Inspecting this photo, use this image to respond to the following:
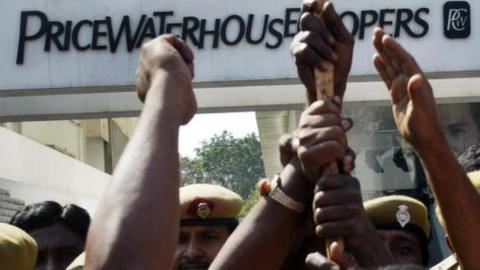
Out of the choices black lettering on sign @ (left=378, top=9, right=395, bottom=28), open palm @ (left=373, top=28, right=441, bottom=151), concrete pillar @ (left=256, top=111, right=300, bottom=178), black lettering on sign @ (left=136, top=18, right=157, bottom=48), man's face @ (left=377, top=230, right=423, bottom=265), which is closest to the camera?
open palm @ (left=373, top=28, right=441, bottom=151)

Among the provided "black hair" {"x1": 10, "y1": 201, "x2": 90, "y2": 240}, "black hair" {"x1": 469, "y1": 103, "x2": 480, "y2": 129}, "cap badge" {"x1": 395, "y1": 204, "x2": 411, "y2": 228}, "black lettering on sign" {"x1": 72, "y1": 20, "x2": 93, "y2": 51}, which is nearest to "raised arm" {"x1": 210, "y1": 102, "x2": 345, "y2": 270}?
"cap badge" {"x1": 395, "y1": 204, "x2": 411, "y2": 228}

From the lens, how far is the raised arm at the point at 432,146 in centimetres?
233

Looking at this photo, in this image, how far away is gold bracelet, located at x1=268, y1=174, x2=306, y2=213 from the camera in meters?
2.54

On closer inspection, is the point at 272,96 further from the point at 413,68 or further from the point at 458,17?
the point at 413,68

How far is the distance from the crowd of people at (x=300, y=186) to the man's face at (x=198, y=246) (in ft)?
3.82

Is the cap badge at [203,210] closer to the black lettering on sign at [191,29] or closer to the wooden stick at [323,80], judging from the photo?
the wooden stick at [323,80]

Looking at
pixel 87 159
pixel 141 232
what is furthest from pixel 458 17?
pixel 87 159

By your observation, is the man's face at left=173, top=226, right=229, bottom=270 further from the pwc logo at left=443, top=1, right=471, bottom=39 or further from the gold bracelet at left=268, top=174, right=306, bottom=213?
the pwc logo at left=443, top=1, right=471, bottom=39

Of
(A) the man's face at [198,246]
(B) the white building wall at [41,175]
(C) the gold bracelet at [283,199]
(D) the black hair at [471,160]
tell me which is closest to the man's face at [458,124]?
(B) the white building wall at [41,175]

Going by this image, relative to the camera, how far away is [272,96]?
7723 mm

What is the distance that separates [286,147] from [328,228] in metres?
0.40

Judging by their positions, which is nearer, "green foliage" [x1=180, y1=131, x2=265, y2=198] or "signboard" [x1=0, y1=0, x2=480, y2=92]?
"signboard" [x1=0, y1=0, x2=480, y2=92]

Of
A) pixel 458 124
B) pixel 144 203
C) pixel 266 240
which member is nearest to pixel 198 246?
pixel 266 240

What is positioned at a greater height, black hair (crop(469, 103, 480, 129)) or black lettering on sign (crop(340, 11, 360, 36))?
black lettering on sign (crop(340, 11, 360, 36))
